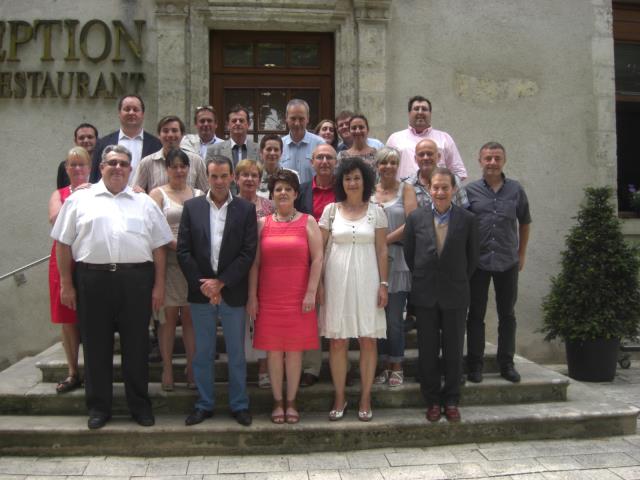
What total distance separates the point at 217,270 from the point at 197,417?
3.19ft

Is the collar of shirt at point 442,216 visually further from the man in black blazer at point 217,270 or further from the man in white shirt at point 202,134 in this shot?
the man in white shirt at point 202,134

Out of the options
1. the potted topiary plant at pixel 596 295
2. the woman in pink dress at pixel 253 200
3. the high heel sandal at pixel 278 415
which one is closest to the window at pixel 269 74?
the woman in pink dress at pixel 253 200

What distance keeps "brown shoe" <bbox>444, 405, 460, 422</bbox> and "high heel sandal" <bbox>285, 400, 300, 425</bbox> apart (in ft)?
3.32

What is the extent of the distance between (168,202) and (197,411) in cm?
142

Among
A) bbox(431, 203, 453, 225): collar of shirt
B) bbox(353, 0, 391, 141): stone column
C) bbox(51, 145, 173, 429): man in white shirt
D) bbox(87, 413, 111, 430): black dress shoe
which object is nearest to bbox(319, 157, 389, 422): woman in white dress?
bbox(431, 203, 453, 225): collar of shirt

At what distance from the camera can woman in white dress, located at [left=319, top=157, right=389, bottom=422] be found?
14.0ft

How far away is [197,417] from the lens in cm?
423

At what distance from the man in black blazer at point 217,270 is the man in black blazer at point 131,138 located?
934mm

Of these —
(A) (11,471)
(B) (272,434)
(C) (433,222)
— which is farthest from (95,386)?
(C) (433,222)

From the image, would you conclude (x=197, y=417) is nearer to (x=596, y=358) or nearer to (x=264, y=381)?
(x=264, y=381)

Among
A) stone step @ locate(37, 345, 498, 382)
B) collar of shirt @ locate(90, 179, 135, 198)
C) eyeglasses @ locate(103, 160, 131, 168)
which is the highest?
eyeglasses @ locate(103, 160, 131, 168)

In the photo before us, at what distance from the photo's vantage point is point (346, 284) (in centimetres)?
429

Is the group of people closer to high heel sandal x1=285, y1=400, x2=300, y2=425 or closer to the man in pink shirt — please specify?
high heel sandal x1=285, y1=400, x2=300, y2=425

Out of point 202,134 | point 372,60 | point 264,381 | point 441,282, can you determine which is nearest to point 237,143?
point 202,134
